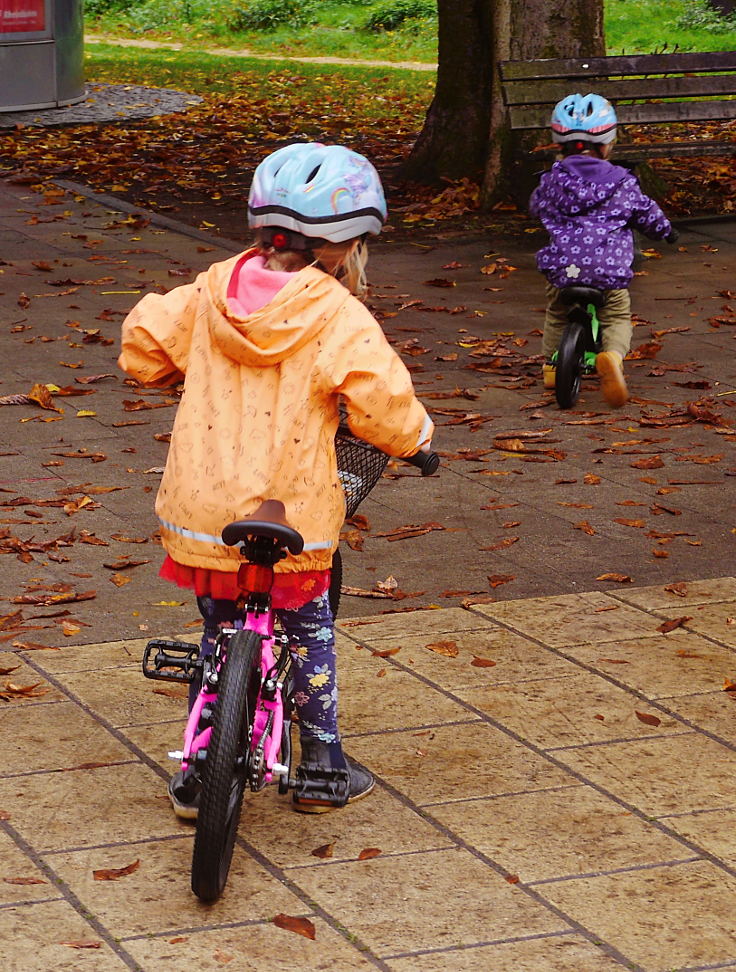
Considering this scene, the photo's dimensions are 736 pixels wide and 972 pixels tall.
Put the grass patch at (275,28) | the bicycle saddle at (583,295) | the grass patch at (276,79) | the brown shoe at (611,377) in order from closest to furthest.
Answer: the brown shoe at (611,377) → the bicycle saddle at (583,295) → the grass patch at (276,79) → the grass patch at (275,28)

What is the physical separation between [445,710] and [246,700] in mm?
1247

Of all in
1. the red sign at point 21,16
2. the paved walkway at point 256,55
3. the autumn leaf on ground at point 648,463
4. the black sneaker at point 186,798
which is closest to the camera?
the black sneaker at point 186,798

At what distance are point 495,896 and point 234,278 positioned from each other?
1630 mm

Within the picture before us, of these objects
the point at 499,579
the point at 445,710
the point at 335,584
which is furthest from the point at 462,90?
the point at 335,584

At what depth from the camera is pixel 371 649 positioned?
17.6 ft

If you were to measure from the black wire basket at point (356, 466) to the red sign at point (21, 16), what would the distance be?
A: 55.0 feet

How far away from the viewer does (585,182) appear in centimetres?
843

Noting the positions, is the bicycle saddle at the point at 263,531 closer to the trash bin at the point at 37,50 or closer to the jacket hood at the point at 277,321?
the jacket hood at the point at 277,321

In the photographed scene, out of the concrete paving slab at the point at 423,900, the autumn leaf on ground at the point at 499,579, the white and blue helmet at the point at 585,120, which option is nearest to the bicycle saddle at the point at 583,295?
the white and blue helmet at the point at 585,120

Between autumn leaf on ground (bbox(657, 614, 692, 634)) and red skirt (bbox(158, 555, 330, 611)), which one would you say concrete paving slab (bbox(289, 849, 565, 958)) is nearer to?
red skirt (bbox(158, 555, 330, 611))

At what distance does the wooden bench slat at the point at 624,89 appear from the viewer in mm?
12570

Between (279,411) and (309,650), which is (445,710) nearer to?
(309,650)

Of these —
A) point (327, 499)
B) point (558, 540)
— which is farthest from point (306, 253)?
point (558, 540)

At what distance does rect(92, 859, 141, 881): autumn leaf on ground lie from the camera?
3.80m
